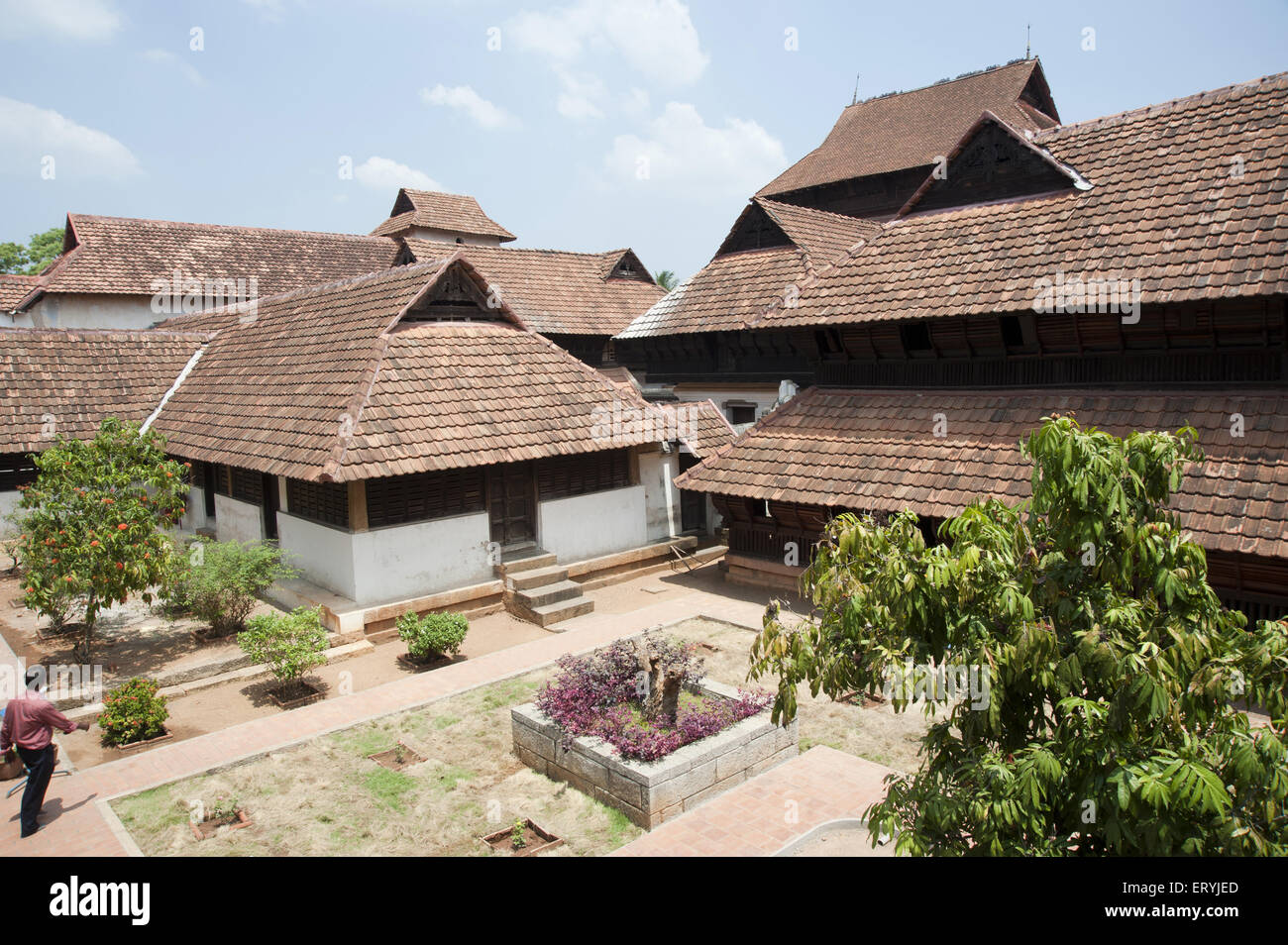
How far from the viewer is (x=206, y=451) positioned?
49.8 ft

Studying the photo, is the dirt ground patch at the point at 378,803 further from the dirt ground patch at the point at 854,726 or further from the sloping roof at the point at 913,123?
the sloping roof at the point at 913,123

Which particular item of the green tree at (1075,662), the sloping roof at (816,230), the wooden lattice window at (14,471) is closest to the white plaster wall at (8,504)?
the wooden lattice window at (14,471)

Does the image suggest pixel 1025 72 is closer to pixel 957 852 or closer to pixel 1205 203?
pixel 1205 203

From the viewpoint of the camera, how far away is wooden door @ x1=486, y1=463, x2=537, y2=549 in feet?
47.0

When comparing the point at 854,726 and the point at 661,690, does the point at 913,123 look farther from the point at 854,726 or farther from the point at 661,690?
the point at 661,690

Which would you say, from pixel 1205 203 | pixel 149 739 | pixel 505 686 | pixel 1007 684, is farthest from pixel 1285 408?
pixel 149 739

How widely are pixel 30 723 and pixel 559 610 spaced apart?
23.8ft

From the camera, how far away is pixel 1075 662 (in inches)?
148

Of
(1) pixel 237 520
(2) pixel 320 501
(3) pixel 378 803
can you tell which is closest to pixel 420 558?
(2) pixel 320 501

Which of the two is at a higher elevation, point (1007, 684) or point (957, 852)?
point (1007, 684)

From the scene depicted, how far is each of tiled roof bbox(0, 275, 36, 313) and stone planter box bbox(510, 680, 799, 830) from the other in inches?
1202

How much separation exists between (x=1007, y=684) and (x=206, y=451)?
14744mm

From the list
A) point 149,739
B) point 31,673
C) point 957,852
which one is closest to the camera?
point 957,852

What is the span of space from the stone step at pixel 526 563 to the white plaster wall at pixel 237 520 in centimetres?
441
